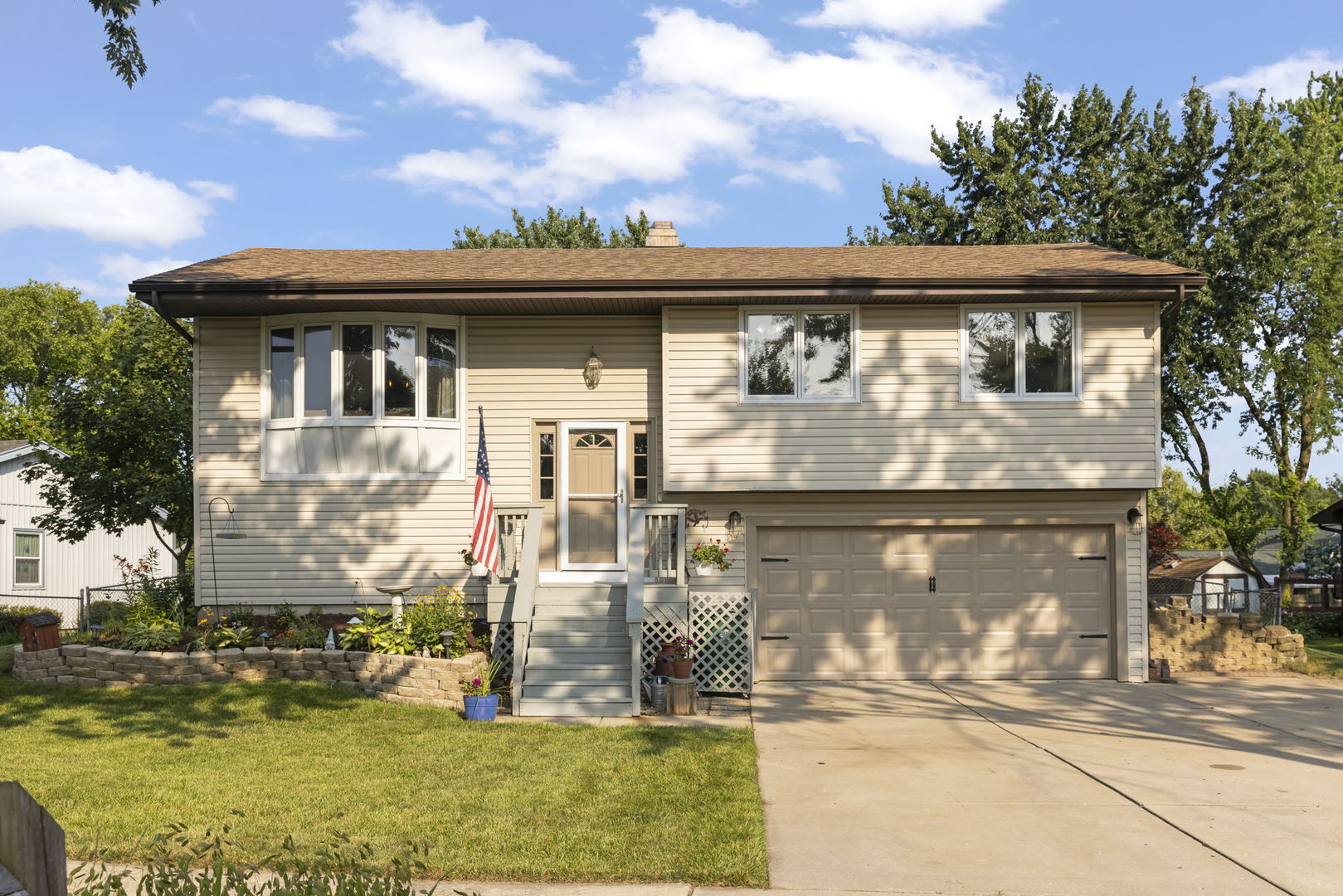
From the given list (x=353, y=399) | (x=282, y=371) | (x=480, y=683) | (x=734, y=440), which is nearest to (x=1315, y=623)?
(x=734, y=440)

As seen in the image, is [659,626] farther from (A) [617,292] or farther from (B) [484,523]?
(A) [617,292]

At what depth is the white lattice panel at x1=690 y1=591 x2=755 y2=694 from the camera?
12.8 meters

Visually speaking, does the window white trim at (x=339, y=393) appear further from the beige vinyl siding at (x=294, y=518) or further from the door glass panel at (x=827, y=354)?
the door glass panel at (x=827, y=354)

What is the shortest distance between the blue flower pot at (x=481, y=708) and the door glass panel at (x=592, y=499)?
336 centimetres

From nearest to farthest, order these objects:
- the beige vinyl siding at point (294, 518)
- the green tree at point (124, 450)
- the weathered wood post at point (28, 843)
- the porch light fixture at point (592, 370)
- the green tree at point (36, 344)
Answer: the weathered wood post at point (28, 843)
the beige vinyl siding at point (294, 518)
the porch light fixture at point (592, 370)
the green tree at point (124, 450)
the green tree at point (36, 344)

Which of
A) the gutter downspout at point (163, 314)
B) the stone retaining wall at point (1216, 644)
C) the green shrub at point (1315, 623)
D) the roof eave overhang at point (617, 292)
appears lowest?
the green shrub at point (1315, 623)

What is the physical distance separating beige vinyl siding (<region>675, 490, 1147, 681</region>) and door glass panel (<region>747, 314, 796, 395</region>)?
1.55m

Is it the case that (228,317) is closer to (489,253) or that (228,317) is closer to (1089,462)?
(489,253)

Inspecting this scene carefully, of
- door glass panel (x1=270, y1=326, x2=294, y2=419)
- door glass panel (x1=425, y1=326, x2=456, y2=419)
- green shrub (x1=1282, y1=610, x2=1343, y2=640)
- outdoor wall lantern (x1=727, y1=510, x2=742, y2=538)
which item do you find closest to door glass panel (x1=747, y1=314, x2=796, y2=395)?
outdoor wall lantern (x1=727, y1=510, x2=742, y2=538)

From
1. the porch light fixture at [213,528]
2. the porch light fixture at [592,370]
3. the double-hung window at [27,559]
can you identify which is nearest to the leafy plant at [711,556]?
the porch light fixture at [592,370]

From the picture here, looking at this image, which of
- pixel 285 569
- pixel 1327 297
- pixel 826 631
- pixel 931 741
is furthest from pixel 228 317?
pixel 1327 297

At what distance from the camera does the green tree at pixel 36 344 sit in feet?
131

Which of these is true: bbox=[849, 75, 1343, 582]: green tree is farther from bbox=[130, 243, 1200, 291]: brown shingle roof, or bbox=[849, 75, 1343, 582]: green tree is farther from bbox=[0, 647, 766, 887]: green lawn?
bbox=[0, 647, 766, 887]: green lawn

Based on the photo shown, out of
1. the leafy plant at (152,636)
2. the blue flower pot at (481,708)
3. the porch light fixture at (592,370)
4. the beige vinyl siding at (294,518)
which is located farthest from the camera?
the porch light fixture at (592,370)
